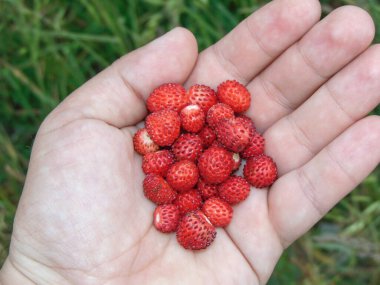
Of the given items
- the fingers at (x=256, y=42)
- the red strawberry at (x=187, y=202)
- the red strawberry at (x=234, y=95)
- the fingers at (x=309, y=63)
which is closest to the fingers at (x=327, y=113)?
the fingers at (x=309, y=63)

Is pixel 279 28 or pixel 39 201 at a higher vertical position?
pixel 279 28

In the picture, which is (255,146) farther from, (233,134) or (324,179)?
(324,179)

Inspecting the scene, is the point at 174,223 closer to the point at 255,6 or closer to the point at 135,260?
the point at 135,260

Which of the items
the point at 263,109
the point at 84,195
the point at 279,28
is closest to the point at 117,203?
the point at 84,195

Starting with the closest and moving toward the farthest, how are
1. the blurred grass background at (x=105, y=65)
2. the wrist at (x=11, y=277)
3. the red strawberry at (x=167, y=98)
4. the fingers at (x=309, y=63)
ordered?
1. the wrist at (x=11, y=277)
2. the fingers at (x=309, y=63)
3. the red strawberry at (x=167, y=98)
4. the blurred grass background at (x=105, y=65)

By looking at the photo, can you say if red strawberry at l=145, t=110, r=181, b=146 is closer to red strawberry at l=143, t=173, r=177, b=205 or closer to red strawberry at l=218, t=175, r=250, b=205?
red strawberry at l=143, t=173, r=177, b=205

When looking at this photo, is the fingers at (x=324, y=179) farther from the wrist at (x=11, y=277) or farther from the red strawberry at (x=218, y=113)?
the wrist at (x=11, y=277)

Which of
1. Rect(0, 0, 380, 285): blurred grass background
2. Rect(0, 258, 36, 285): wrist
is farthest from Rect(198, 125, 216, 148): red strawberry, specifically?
Rect(0, 258, 36, 285): wrist
